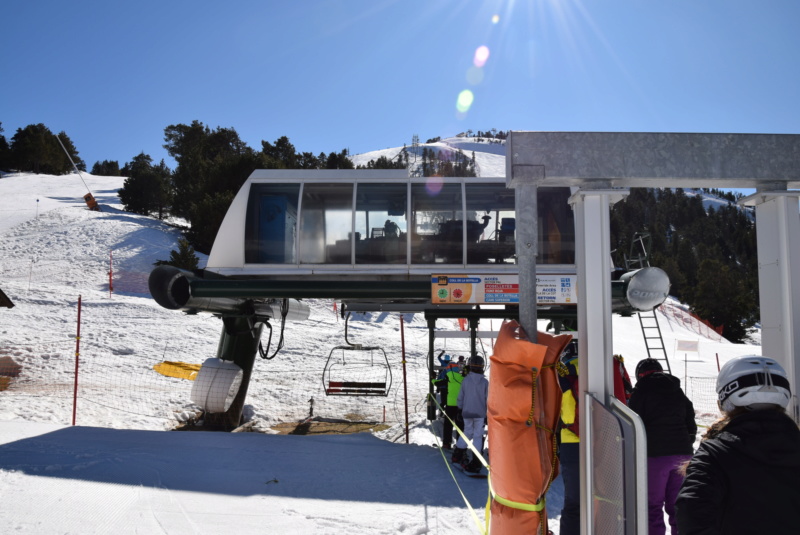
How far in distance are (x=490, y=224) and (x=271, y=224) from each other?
3725 millimetres

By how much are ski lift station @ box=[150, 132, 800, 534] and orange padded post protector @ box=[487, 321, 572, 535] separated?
15cm

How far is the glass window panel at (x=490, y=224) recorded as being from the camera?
8.72 m

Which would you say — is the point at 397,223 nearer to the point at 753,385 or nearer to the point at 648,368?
the point at 648,368

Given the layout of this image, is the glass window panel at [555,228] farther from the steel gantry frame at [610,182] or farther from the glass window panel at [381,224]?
the steel gantry frame at [610,182]

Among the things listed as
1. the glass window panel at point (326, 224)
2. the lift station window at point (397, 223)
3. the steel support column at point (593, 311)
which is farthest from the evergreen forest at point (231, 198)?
the steel support column at point (593, 311)

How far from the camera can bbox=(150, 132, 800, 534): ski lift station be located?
8.32ft

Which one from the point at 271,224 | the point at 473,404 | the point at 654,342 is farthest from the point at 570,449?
the point at 654,342

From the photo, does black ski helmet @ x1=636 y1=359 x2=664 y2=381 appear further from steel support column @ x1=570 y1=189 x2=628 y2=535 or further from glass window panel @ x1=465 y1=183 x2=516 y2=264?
glass window panel @ x1=465 y1=183 x2=516 y2=264

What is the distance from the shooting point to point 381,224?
891cm

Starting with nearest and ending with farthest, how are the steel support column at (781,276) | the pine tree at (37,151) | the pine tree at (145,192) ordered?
the steel support column at (781,276)
the pine tree at (145,192)
the pine tree at (37,151)

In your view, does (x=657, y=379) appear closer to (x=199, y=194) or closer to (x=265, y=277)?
(x=265, y=277)

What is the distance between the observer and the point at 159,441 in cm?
747

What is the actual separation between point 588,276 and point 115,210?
55.3 metres

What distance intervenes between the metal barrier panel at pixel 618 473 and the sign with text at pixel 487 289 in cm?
493
